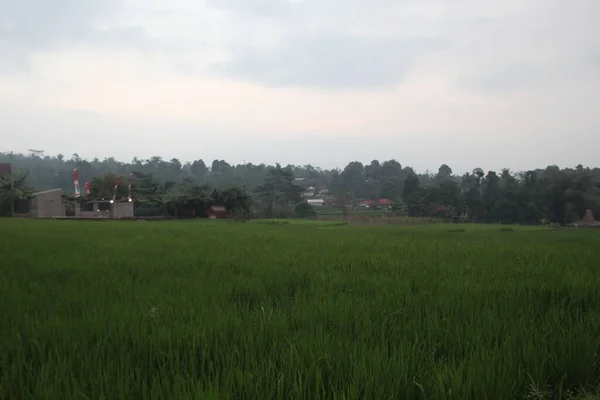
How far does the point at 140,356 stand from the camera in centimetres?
230

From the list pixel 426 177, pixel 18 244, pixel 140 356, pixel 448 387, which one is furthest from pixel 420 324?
pixel 426 177

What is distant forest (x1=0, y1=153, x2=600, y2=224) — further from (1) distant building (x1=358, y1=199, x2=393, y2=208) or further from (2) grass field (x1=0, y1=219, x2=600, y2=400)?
(2) grass field (x1=0, y1=219, x2=600, y2=400)

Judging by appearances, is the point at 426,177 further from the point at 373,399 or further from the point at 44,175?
the point at 373,399

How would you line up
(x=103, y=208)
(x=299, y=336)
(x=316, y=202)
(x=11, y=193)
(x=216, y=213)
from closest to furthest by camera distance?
(x=299, y=336)
(x=11, y=193)
(x=216, y=213)
(x=103, y=208)
(x=316, y=202)

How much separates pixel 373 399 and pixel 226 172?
84.8 m

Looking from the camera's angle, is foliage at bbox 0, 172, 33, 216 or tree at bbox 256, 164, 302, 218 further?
tree at bbox 256, 164, 302, 218

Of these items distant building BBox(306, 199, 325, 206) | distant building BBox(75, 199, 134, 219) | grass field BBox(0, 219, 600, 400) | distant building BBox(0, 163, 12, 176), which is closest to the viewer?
grass field BBox(0, 219, 600, 400)

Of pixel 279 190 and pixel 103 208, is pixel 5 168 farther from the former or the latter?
pixel 279 190

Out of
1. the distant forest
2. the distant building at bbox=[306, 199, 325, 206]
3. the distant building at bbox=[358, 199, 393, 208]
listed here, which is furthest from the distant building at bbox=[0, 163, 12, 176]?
the distant building at bbox=[358, 199, 393, 208]

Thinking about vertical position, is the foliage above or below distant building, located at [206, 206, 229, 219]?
above

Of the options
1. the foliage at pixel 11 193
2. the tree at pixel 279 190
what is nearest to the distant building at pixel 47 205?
the foliage at pixel 11 193

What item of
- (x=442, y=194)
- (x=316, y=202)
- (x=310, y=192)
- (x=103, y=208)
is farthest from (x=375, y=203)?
(x=103, y=208)

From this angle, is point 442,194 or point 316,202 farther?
point 316,202

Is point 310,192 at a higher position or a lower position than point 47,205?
higher
